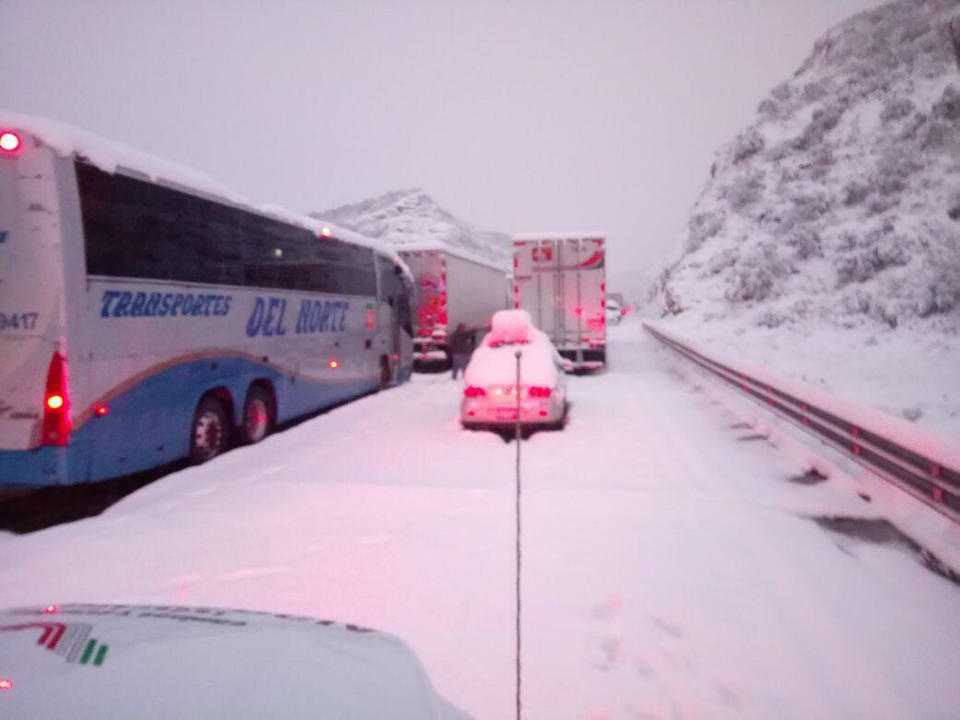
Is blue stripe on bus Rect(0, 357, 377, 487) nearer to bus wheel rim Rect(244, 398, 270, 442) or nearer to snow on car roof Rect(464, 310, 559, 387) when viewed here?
bus wheel rim Rect(244, 398, 270, 442)

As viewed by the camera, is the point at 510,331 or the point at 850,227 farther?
the point at 850,227

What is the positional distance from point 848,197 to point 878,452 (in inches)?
1850

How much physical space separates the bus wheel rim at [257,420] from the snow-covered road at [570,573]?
956 millimetres

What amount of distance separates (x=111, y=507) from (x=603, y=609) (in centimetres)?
572

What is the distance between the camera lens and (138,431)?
24.8 feet

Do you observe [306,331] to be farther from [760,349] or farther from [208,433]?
[760,349]

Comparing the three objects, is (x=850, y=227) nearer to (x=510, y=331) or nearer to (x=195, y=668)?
(x=510, y=331)

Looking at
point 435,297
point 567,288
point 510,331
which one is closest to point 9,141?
point 510,331

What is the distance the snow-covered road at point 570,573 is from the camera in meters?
3.79

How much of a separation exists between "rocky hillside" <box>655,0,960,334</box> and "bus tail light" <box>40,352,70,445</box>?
100ft

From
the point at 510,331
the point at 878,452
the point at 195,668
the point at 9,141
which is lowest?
the point at 878,452

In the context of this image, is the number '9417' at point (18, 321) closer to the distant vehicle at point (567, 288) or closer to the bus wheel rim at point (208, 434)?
the bus wheel rim at point (208, 434)

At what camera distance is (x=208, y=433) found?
30.3 ft

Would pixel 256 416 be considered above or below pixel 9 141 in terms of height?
below
